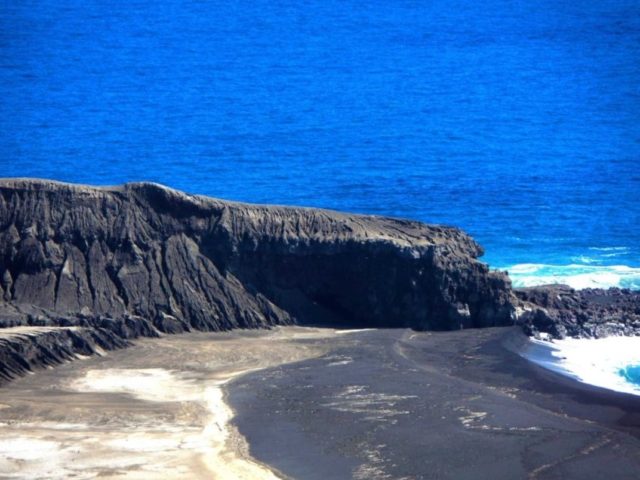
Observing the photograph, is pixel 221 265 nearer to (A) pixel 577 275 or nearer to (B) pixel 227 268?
(B) pixel 227 268

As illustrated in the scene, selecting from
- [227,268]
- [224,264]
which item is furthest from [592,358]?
[224,264]

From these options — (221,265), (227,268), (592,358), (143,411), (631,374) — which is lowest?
(143,411)

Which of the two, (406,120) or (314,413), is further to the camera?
(406,120)

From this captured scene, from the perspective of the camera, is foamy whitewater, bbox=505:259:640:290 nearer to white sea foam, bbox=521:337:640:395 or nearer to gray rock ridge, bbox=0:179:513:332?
white sea foam, bbox=521:337:640:395

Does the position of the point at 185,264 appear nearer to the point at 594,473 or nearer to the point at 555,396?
the point at 555,396

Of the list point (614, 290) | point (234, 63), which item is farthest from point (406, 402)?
point (234, 63)
